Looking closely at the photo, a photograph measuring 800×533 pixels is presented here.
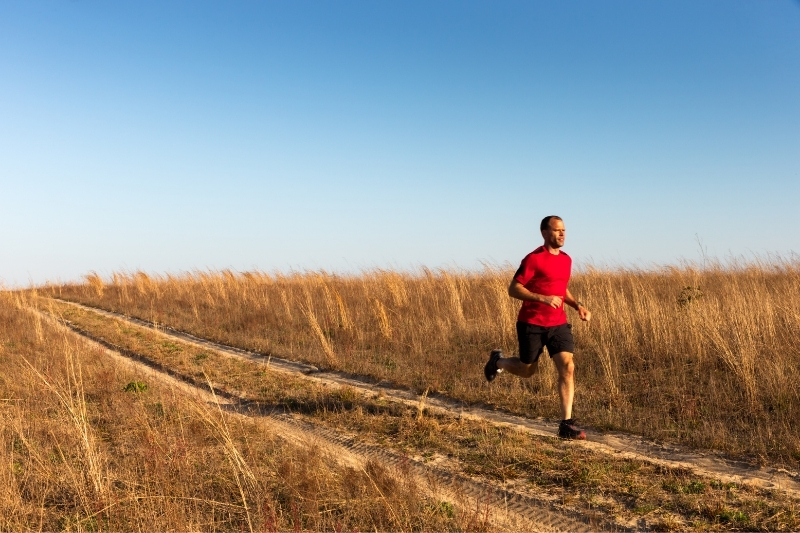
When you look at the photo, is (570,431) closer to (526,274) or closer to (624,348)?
(526,274)

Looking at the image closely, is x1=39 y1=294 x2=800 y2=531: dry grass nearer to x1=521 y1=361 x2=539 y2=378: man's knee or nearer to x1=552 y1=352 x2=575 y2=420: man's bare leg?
x1=552 y1=352 x2=575 y2=420: man's bare leg

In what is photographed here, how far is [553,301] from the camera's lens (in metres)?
5.05

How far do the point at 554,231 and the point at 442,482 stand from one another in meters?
2.53

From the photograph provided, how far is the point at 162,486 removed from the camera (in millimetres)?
3896

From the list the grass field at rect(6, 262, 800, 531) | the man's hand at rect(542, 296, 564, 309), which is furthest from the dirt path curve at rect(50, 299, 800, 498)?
the man's hand at rect(542, 296, 564, 309)

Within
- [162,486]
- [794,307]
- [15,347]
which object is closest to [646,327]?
[794,307]

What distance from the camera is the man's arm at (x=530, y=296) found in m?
5.06

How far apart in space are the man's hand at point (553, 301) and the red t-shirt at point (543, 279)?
27 centimetres

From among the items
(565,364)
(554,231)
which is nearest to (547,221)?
(554,231)

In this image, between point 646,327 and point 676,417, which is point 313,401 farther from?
point 646,327

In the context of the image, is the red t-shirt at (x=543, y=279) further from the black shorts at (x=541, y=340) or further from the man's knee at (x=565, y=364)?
the man's knee at (x=565, y=364)

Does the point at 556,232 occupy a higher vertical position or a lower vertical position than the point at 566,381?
higher

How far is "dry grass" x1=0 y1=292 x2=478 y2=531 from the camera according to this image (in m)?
3.45

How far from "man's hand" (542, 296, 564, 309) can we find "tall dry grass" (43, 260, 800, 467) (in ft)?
5.02
